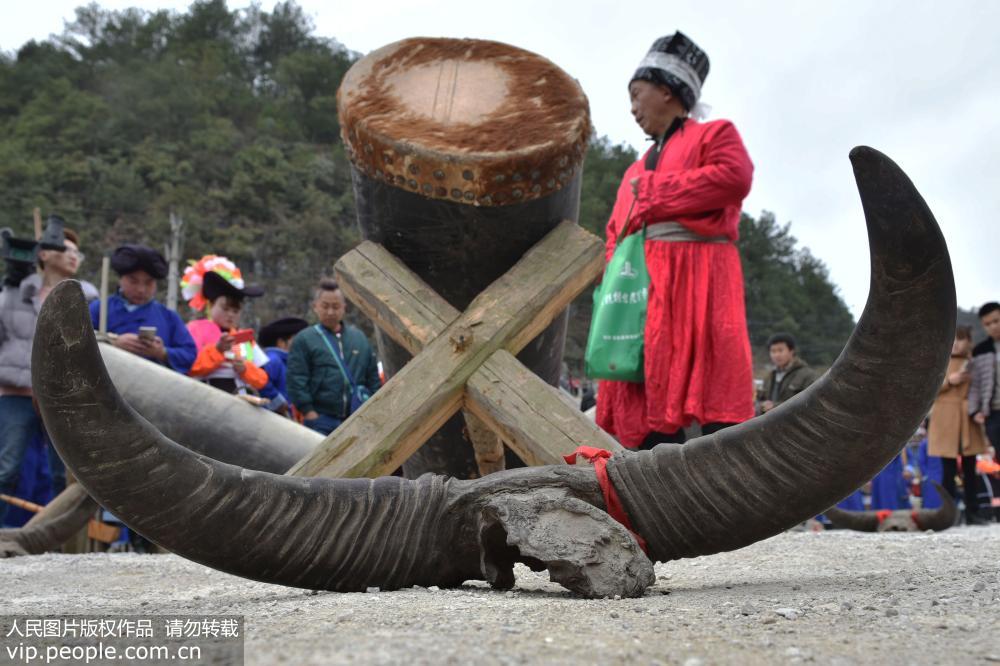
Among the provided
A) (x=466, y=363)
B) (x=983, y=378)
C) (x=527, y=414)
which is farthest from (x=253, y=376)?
(x=983, y=378)

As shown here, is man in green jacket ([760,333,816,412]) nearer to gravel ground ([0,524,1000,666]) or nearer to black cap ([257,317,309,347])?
black cap ([257,317,309,347])

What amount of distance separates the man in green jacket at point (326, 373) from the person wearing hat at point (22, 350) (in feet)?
4.51

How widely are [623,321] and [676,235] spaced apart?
401mm

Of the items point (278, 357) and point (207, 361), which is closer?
point (207, 361)

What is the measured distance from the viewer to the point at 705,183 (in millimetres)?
3697

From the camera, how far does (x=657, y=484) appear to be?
2156mm

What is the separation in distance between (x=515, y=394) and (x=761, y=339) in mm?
54367

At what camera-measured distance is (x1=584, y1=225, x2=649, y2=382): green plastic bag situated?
12.6ft

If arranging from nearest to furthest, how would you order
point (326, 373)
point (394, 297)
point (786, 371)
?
point (394, 297) < point (326, 373) < point (786, 371)

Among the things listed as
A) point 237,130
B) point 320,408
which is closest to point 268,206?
point 237,130

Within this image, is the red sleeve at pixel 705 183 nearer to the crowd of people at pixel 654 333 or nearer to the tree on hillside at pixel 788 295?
the crowd of people at pixel 654 333

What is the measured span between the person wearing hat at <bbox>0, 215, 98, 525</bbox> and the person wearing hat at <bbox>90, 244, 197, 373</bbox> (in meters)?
0.19

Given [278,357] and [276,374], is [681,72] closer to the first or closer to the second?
[276,374]

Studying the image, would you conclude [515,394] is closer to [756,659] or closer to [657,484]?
[657,484]
